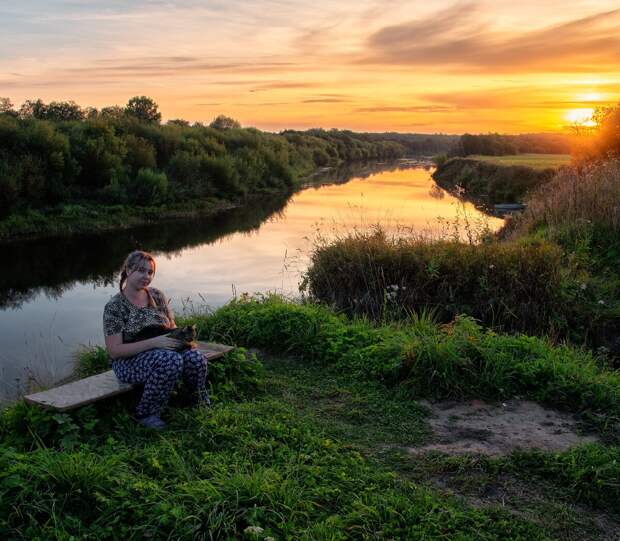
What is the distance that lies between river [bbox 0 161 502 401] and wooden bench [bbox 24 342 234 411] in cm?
323

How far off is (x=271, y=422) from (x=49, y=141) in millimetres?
28062

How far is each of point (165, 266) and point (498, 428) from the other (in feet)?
54.3

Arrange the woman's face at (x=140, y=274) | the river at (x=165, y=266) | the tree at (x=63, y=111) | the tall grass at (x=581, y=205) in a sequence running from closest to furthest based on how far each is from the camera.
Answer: the woman's face at (x=140, y=274) → the river at (x=165, y=266) → the tall grass at (x=581, y=205) → the tree at (x=63, y=111)

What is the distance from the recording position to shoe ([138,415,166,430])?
4805 mm

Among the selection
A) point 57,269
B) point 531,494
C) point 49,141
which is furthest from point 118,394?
point 49,141

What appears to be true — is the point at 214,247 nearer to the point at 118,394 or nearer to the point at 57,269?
the point at 57,269

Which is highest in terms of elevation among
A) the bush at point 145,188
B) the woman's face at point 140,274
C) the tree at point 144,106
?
the tree at point 144,106

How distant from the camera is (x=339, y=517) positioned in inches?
137

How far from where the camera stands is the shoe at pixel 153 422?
4805mm

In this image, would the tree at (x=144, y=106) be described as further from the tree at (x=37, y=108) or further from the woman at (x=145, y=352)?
the woman at (x=145, y=352)

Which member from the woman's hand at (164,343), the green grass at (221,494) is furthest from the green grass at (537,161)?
the green grass at (221,494)

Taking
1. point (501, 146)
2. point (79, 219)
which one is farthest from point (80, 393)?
point (501, 146)

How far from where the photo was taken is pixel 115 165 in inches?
1266

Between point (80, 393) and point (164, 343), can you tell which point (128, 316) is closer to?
point (164, 343)
